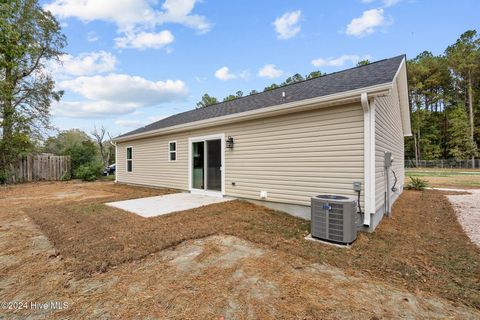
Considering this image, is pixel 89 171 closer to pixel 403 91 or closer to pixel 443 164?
pixel 403 91

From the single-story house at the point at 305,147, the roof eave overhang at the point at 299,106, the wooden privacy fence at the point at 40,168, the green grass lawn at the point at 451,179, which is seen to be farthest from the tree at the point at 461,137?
the wooden privacy fence at the point at 40,168

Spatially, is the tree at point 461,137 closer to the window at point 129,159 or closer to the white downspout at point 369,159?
the white downspout at point 369,159

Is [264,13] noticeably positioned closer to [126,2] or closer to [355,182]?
[126,2]

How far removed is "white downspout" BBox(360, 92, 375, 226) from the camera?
4215 mm

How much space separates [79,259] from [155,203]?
11.3ft

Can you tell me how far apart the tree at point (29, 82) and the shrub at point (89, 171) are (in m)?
3.06

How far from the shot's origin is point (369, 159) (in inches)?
167

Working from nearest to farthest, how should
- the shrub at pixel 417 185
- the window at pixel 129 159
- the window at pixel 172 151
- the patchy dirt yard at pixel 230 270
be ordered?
the patchy dirt yard at pixel 230 270, the window at pixel 172 151, the shrub at pixel 417 185, the window at pixel 129 159

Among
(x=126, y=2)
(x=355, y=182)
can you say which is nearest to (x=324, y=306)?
(x=355, y=182)

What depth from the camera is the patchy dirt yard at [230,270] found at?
211 centimetres

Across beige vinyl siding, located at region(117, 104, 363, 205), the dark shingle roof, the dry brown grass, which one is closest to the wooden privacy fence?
the dry brown grass

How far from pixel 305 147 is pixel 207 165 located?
12.0 ft

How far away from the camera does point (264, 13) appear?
9.64 m

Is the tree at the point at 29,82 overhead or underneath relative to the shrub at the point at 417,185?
overhead
